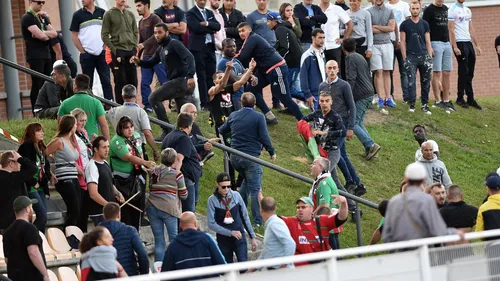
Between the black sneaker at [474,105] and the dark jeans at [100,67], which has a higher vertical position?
the dark jeans at [100,67]

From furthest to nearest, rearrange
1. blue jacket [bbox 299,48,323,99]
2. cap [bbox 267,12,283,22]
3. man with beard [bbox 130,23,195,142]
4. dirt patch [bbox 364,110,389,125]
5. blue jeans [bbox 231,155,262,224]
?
dirt patch [bbox 364,110,389,125] → cap [bbox 267,12,283,22] → blue jacket [bbox 299,48,323,99] → man with beard [bbox 130,23,195,142] → blue jeans [bbox 231,155,262,224]

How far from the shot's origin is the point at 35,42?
19.6 metres

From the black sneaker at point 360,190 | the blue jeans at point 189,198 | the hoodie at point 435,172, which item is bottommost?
the black sneaker at point 360,190

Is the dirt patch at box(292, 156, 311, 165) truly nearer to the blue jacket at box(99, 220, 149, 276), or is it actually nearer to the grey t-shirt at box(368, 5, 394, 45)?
the grey t-shirt at box(368, 5, 394, 45)

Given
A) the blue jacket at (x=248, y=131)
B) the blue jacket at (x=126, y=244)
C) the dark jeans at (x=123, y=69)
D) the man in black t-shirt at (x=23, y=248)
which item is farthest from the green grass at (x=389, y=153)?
the man in black t-shirt at (x=23, y=248)

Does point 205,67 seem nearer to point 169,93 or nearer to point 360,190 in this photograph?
point 169,93

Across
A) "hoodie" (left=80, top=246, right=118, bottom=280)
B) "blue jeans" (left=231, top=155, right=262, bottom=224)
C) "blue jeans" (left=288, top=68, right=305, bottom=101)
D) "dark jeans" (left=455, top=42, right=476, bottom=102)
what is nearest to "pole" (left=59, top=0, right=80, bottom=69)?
"blue jeans" (left=288, top=68, right=305, bottom=101)

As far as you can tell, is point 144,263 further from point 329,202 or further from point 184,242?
point 329,202

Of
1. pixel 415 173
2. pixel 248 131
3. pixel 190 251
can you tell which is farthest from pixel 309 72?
pixel 415 173

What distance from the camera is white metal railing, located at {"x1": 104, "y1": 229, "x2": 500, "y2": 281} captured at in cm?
1065

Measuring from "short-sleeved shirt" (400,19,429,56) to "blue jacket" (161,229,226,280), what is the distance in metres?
11.4

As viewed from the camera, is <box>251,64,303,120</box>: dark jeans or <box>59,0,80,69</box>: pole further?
<box>59,0,80,69</box>: pole

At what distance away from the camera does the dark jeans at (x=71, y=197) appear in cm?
1512

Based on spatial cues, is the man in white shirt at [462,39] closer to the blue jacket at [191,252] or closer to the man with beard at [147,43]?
the man with beard at [147,43]
